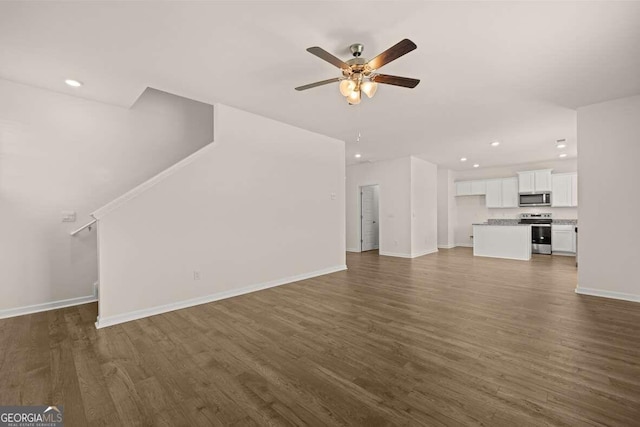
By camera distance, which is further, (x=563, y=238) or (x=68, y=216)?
(x=563, y=238)

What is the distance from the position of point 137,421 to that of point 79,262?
321 cm

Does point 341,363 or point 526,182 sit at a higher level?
point 526,182

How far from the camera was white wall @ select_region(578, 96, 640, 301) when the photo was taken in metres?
3.73

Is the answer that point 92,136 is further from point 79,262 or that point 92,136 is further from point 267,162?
point 267,162

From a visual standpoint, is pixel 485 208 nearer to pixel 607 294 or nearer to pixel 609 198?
pixel 609 198

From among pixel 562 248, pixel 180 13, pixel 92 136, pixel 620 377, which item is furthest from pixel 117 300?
pixel 562 248

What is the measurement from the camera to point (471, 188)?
31.1 feet

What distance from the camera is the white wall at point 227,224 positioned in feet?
10.5

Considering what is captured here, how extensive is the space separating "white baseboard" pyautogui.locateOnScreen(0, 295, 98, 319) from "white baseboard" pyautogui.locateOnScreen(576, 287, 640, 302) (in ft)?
23.8

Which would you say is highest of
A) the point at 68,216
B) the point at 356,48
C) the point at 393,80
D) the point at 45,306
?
the point at 356,48

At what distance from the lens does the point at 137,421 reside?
1607 mm

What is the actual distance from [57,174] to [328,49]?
12.9 feet

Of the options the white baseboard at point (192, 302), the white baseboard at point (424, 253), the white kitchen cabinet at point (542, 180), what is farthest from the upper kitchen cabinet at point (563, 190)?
the white baseboard at point (192, 302)

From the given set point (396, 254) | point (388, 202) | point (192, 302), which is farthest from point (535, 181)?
point (192, 302)
